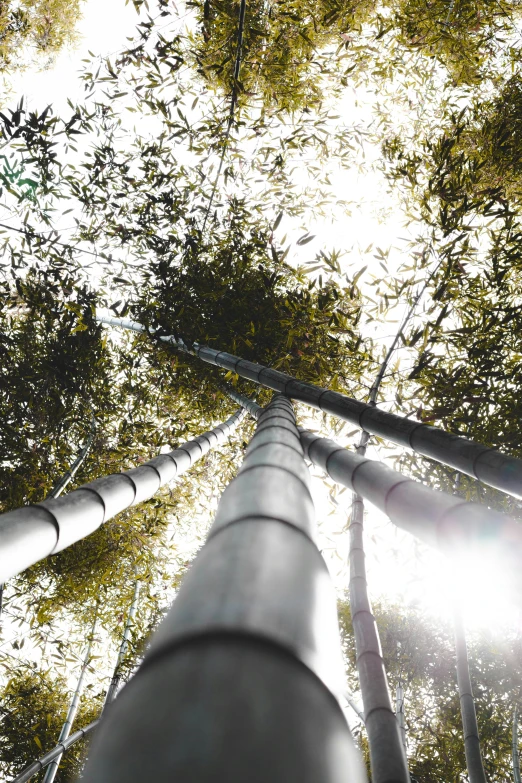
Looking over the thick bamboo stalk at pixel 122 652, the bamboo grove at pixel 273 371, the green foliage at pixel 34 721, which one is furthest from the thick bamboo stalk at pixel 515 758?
the green foliage at pixel 34 721

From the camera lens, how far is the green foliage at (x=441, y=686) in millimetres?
6191

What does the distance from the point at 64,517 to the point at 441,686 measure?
8.67m

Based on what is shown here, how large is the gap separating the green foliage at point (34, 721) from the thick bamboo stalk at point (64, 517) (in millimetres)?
5087

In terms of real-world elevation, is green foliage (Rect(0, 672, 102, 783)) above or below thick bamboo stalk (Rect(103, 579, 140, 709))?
below

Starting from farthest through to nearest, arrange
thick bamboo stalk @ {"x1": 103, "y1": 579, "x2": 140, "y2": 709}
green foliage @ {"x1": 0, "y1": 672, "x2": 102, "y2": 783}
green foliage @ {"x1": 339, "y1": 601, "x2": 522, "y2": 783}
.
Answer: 1. green foliage @ {"x1": 339, "y1": 601, "x2": 522, "y2": 783}
2. green foliage @ {"x1": 0, "y1": 672, "x2": 102, "y2": 783}
3. thick bamboo stalk @ {"x1": 103, "y1": 579, "x2": 140, "y2": 709}

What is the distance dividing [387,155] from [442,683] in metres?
8.68

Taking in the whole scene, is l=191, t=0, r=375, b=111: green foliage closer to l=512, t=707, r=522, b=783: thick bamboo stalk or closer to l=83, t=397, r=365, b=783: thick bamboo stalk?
l=83, t=397, r=365, b=783: thick bamboo stalk

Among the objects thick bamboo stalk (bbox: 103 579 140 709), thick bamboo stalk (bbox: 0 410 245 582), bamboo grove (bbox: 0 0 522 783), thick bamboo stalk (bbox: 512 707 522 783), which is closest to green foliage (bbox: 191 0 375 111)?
bamboo grove (bbox: 0 0 522 783)

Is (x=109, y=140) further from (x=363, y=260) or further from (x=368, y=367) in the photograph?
(x=368, y=367)

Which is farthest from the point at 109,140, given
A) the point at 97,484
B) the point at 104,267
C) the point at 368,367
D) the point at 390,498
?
the point at 390,498

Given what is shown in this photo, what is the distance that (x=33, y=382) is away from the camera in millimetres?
4605

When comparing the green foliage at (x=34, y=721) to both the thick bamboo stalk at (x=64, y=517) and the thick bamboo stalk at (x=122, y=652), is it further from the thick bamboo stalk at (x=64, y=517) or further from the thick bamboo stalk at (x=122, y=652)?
the thick bamboo stalk at (x=64, y=517)

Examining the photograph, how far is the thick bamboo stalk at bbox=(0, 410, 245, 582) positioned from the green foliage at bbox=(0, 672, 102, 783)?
5.09 m

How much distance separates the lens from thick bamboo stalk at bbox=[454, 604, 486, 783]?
8.67 ft
